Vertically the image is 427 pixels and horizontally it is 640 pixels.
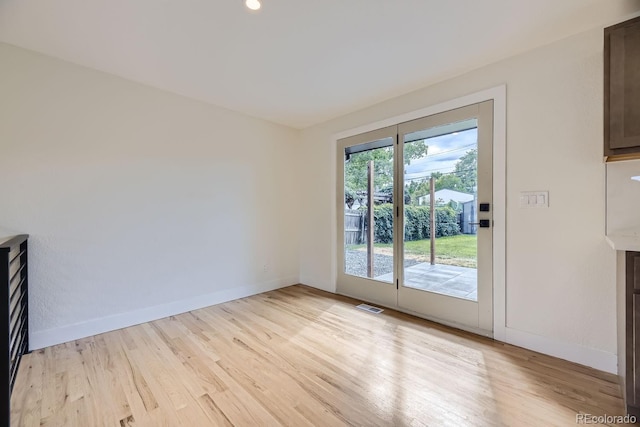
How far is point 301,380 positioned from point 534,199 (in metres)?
2.32

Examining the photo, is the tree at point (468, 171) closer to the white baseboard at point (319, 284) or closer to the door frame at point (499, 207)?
the door frame at point (499, 207)

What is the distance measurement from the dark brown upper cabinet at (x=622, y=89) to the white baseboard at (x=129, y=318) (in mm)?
3792

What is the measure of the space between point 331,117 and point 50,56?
294 cm

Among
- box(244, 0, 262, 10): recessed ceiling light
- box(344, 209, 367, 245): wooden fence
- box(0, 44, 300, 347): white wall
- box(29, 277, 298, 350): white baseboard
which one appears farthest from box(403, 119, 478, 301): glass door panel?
box(29, 277, 298, 350): white baseboard

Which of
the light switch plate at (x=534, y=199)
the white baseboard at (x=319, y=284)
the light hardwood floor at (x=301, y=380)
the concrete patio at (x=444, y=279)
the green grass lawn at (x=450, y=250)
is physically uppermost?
the light switch plate at (x=534, y=199)

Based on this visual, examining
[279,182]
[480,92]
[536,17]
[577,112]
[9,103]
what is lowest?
[279,182]

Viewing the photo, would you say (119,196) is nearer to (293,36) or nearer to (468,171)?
(293,36)

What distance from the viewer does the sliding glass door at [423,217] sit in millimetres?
2492

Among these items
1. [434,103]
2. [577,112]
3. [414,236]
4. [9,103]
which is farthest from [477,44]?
[9,103]

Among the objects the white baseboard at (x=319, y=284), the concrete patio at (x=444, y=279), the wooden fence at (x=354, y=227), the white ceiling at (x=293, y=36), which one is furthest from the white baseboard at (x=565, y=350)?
the white ceiling at (x=293, y=36)

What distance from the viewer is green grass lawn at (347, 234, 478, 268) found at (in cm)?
256

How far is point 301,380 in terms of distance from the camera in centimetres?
183

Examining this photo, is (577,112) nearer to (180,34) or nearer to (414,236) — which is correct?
(414,236)

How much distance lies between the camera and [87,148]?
8.23 ft
